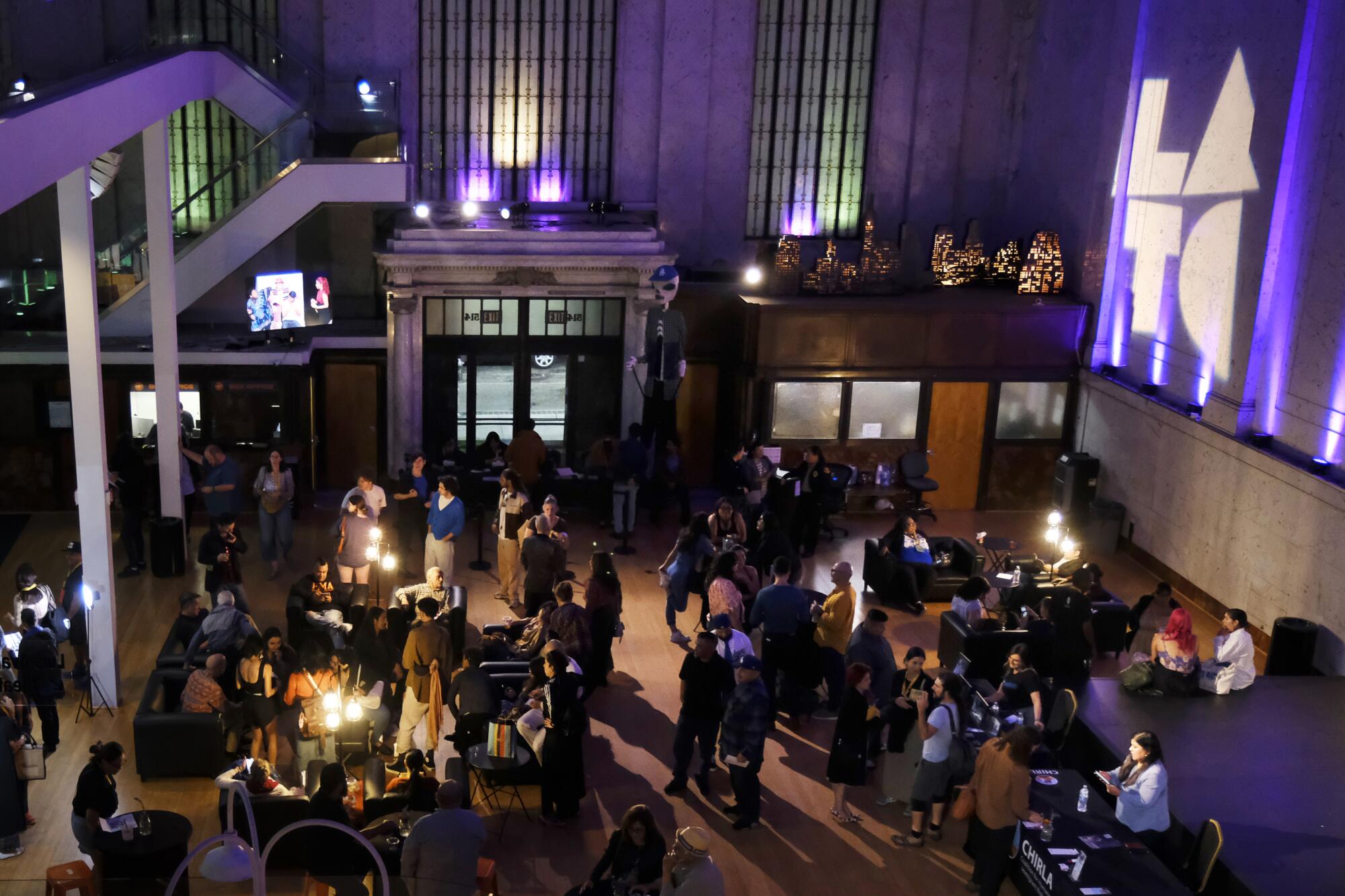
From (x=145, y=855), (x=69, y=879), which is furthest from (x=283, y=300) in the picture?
(x=69, y=879)

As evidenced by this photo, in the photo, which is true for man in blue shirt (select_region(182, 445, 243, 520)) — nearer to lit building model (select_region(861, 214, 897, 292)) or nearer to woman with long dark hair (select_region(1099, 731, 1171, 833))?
lit building model (select_region(861, 214, 897, 292))

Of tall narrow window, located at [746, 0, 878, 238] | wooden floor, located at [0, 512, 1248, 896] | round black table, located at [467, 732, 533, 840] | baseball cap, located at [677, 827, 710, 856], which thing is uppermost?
tall narrow window, located at [746, 0, 878, 238]

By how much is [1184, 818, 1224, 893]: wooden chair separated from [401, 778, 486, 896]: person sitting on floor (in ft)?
16.5

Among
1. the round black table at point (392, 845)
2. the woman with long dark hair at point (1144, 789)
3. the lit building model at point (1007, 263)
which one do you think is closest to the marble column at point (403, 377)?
the lit building model at point (1007, 263)

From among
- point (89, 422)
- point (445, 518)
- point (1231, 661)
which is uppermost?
point (89, 422)

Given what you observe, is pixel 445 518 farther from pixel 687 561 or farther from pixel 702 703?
pixel 702 703

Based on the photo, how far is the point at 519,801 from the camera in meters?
10.4

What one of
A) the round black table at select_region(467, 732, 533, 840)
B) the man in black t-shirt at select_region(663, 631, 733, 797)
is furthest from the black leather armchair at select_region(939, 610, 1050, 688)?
the round black table at select_region(467, 732, 533, 840)

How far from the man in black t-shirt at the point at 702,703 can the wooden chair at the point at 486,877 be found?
2.10m

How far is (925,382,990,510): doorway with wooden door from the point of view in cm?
1833

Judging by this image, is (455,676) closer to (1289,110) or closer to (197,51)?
(197,51)

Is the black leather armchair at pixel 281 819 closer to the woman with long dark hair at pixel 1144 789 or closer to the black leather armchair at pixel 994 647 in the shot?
the woman with long dark hair at pixel 1144 789

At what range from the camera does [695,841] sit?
7543mm

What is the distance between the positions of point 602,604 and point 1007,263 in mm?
10259
